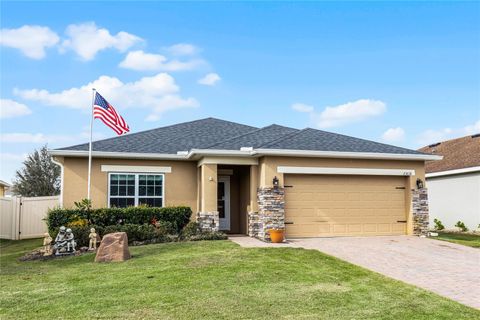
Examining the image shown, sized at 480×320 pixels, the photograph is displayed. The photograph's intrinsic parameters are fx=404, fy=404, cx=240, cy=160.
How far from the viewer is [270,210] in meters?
13.0

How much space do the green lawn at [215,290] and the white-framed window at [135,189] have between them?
477 centimetres

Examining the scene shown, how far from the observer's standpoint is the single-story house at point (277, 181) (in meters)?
13.6

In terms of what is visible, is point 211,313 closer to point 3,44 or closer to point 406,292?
point 406,292


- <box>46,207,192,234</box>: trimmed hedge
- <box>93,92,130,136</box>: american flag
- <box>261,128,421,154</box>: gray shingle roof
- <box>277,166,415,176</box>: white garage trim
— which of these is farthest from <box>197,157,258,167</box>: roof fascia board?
Result: <box>93,92,130,136</box>: american flag

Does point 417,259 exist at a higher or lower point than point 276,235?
lower

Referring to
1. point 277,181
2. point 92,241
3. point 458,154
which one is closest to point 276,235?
point 277,181

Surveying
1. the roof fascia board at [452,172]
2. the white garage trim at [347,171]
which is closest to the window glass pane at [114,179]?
the white garage trim at [347,171]

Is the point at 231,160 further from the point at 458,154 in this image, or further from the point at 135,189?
the point at 458,154

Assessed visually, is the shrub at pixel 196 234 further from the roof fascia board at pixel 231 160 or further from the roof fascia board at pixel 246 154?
the roof fascia board at pixel 246 154

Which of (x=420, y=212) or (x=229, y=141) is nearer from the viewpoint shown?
(x=420, y=212)

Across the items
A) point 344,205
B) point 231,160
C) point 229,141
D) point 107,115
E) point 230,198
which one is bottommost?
point 344,205

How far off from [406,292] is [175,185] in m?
9.98

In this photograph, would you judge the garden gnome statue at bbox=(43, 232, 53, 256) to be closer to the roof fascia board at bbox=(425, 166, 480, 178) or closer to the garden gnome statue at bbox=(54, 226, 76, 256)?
the garden gnome statue at bbox=(54, 226, 76, 256)

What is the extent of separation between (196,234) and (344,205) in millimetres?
5212
